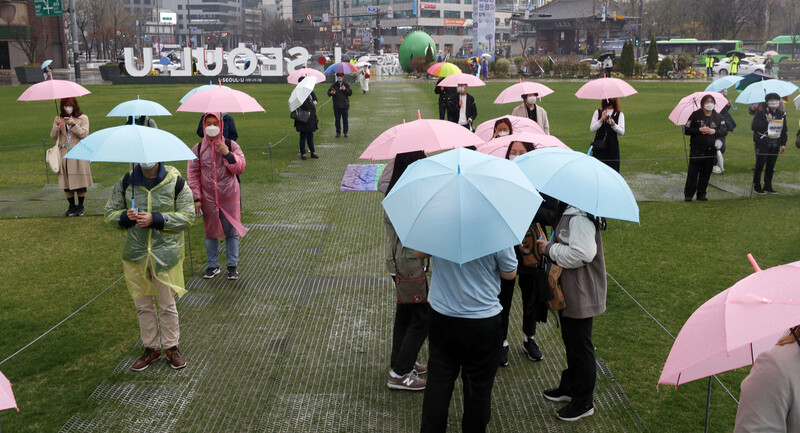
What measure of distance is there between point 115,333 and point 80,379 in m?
0.97

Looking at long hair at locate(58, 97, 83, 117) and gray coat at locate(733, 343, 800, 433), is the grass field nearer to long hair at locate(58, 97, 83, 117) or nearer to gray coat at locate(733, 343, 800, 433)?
long hair at locate(58, 97, 83, 117)

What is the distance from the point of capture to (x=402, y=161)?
17.3ft

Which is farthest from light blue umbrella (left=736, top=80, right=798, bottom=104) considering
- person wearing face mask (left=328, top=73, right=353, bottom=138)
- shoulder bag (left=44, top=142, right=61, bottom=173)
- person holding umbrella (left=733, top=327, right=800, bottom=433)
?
shoulder bag (left=44, top=142, right=61, bottom=173)

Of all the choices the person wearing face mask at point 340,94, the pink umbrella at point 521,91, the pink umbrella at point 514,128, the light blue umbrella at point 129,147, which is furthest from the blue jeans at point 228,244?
the person wearing face mask at point 340,94

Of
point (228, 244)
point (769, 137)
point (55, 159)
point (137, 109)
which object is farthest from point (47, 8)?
point (769, 137)

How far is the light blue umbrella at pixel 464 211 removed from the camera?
140 inches

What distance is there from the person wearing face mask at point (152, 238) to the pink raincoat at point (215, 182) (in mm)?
1959

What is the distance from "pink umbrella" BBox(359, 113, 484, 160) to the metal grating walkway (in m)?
1.86

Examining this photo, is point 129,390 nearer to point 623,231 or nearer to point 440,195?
point 440,195

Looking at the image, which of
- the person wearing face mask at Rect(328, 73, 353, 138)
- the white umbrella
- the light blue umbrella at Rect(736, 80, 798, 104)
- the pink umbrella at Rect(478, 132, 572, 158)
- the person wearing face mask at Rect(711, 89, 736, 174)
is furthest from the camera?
the person wearing face mask at Rect(328, 73, 353, 138)

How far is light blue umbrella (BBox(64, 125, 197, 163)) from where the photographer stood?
5207 mm

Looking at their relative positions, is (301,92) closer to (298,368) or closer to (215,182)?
(215,182)

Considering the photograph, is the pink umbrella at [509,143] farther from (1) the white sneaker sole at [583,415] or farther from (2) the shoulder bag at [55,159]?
(2) the shoulder bag at [55,159]

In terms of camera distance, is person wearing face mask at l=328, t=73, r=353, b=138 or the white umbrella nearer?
the white umbrella
